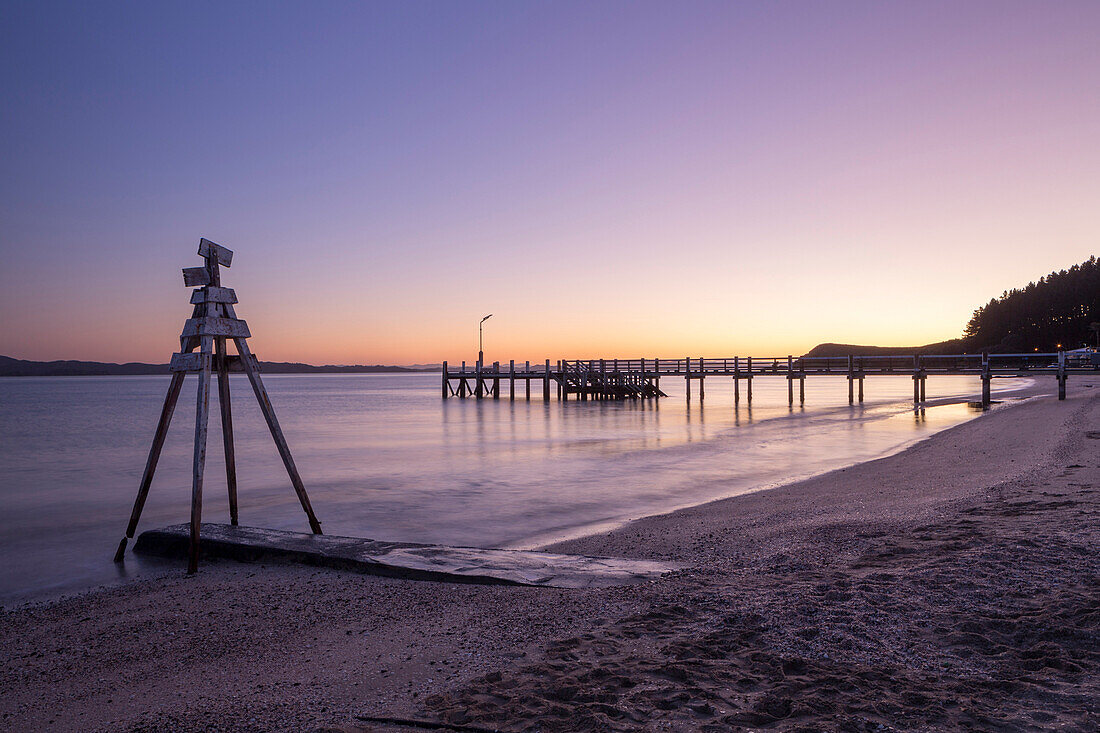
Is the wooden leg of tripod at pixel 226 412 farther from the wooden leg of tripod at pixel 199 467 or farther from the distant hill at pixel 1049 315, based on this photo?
the distant hill at pixel 1049 315

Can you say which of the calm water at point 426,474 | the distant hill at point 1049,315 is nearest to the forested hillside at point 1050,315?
the distant hill at point 1049,315

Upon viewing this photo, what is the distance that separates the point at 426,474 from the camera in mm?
17250

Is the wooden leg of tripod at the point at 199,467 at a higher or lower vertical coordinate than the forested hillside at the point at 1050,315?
lower

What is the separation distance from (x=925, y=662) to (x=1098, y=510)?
485 cm

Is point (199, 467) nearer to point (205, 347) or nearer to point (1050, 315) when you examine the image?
point (205, 347)

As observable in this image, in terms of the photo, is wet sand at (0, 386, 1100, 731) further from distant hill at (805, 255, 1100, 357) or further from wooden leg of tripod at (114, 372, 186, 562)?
distant hill at (805, 255, 1100, 357)

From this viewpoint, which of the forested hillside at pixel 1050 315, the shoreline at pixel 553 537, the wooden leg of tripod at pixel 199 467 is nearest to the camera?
the wooden leg of tripod at pixel 199 467

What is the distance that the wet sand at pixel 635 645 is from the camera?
3.42m

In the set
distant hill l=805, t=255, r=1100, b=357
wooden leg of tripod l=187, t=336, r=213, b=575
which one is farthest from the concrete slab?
distant hill l=805, t=255, r=1100, b=357

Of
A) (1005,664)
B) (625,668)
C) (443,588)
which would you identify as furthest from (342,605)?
(1005,664)

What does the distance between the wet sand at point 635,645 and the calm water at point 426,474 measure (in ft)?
9.34

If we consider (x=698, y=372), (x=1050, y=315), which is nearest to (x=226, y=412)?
(x=698, y=372)

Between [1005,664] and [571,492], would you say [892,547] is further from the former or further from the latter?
[571,492]

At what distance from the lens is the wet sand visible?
3424 mm
